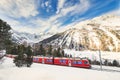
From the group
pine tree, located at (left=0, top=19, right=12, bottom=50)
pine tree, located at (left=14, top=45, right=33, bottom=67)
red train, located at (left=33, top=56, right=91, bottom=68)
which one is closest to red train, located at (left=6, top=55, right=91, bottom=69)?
red train, located at (left=33, top=56, right=91, bottom=68)

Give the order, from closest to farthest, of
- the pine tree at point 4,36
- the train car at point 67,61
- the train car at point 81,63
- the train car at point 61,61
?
the pine tree at point 4,36
the train car at point 81,63
the train car at point 67,61
the train car at point 61,61

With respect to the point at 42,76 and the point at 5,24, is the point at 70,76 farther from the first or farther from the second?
the point at 5,24

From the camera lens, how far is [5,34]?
35031 millimetres

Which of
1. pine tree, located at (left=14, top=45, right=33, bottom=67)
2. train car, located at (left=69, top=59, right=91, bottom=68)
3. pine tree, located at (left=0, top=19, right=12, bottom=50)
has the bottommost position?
train car, located at (left=69, top=59, right=91, bottom=68)

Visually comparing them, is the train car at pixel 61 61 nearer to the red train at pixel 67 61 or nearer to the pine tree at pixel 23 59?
the red train at pixel 67 61

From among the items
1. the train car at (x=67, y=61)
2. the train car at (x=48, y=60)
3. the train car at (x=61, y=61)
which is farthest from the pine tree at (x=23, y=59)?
the train car at (x=48, y=60)

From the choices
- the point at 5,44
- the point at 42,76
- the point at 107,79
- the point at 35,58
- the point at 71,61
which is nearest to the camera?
the point at 107,79

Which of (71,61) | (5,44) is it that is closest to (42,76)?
(5,44)

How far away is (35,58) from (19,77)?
41115mm

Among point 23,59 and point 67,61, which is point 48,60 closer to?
point 67,61

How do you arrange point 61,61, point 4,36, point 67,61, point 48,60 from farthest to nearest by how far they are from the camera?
point 48,60
point 61,61
point 67,61
point 4,36

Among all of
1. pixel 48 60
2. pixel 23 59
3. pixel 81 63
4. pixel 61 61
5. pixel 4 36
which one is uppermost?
pixel 4 36

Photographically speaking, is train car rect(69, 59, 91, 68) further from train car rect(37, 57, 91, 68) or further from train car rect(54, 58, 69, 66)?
train car rect(54, 58, 69, 66)

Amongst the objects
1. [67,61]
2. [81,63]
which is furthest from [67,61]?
[81,63]
